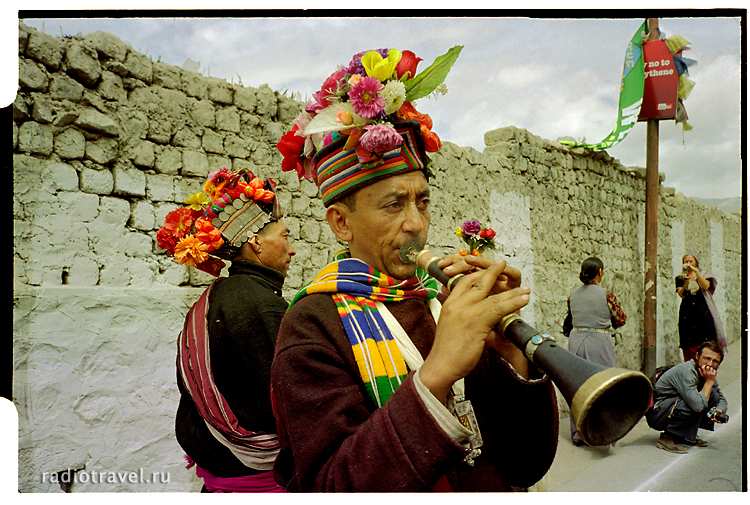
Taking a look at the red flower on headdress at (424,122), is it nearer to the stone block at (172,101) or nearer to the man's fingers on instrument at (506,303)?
the man's fingers on instrument at (506,303)

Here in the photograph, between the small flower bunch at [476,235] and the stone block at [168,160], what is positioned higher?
the stone block at [168,160]

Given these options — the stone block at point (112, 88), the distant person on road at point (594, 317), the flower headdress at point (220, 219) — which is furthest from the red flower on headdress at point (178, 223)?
the distant person on road at point (594, 317)

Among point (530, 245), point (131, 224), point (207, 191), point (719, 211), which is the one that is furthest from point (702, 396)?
point (719, 211)

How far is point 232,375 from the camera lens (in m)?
2.42

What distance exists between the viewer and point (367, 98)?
149cm

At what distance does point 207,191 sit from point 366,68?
5.61 ft

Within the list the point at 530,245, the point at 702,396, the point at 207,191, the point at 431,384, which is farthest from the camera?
the point at 530,245

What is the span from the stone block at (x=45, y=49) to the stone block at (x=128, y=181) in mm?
735

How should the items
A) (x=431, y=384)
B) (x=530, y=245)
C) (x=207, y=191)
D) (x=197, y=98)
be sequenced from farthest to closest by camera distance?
1. (x=530, y=245)
2. (x=197, y=98)
3. (x=207, y=191)
4. (x=431, y=384)

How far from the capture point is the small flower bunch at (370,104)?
147 cm

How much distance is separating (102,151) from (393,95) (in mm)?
2769

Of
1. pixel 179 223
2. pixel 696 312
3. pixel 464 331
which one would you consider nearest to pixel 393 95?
pixel 464 331

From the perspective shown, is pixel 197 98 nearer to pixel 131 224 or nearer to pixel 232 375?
pixel 131 224

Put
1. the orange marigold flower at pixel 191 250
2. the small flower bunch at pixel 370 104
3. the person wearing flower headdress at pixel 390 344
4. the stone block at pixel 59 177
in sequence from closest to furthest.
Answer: the person wearing flower headdress at pixel 390 344 → the small flower bunch at pixel 370 104 → the orange marigold flower at pixel 191 250 → the stone block at pixel 59 177
